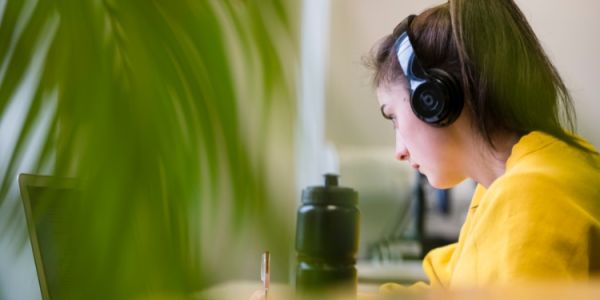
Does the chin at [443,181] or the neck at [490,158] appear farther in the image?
the chin at [443,181]

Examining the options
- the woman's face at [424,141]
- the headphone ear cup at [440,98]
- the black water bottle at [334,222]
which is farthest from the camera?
the woman's face at [424,141]

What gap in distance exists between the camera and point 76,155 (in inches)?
6.4

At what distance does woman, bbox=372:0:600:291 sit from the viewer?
1.90 ft

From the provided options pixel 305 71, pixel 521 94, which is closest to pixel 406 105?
pixel 521 94

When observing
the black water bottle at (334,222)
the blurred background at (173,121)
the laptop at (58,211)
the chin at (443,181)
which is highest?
the blurred background at (173,121)

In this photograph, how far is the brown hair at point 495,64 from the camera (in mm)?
663

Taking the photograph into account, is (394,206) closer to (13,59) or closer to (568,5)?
(568,5)

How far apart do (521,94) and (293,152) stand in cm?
54

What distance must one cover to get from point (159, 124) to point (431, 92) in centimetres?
63

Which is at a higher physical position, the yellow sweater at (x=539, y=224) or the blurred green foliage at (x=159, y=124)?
the blurred green foliage at (x=159, y=124)

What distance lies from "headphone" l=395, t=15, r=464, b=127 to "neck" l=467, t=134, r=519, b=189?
0.07 m

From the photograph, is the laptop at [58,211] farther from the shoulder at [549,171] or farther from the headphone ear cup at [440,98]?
the headphone ear cup at [440,98]

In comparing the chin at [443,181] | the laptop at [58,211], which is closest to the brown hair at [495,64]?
the chin at [443,181]

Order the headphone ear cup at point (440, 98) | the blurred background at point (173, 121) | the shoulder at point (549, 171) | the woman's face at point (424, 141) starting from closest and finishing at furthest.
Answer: the blurred background at point (173, 121)
the shoulder at point (549, 171)
the headphone ear cup at point (440, 98)
the woman's face at point (424, 141)
